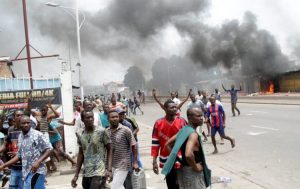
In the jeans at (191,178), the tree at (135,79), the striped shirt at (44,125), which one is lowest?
the jeans at (191,178)

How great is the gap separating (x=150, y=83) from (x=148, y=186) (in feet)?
220

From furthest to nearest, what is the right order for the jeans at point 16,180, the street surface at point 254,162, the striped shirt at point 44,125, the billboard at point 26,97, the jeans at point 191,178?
the billboard at point 26,97
the striped shirt at point 44,125
the street surface at point 254,162
the jeans at point 16,180
the jeans at point 191,178

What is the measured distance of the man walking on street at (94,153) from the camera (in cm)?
422

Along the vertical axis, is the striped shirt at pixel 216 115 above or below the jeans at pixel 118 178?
above

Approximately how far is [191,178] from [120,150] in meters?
1.20

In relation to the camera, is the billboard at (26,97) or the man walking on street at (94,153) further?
the billboard at (26,97)

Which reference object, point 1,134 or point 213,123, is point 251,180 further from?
point 1,134

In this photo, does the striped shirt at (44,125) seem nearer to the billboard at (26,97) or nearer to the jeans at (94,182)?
the billboard at (26,97)

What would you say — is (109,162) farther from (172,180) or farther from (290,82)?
(290,82)

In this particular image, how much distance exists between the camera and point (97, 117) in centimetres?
708

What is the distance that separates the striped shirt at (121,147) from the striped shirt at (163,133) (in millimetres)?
349

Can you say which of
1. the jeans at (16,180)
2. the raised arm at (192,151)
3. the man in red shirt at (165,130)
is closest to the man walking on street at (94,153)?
the man in red shirt at (165,130)

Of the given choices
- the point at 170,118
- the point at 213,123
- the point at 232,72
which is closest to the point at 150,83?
the point at 232,72

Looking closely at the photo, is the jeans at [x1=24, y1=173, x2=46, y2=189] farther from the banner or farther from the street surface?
the banner
